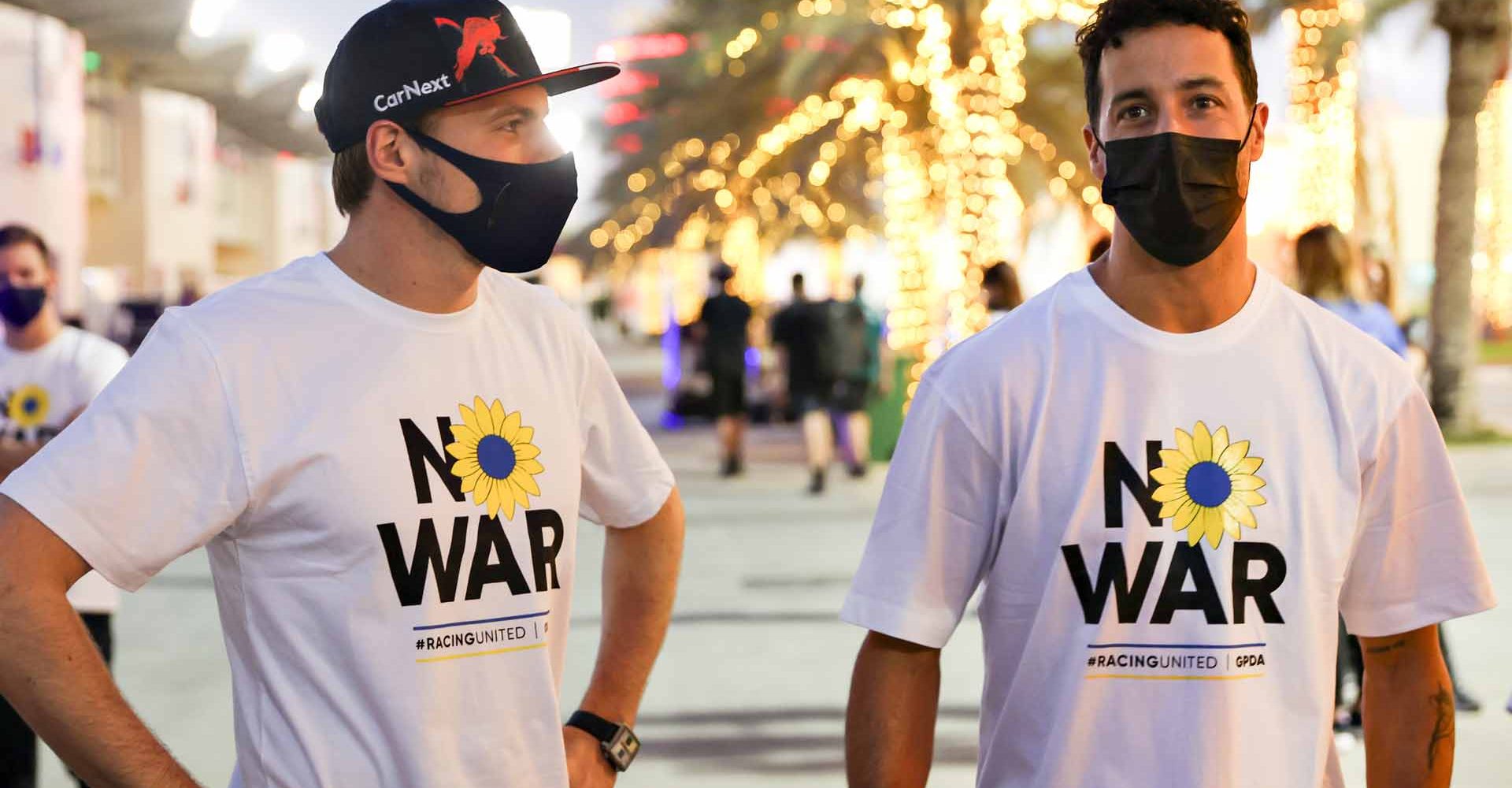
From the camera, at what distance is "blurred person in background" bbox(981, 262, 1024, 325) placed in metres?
9.91

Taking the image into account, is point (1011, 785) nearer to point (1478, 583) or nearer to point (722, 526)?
point (1478, 583)

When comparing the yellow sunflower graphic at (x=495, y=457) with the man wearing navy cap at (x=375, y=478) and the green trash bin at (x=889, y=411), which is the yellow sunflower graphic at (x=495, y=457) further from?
the green trash bin at (x=889, y=411)

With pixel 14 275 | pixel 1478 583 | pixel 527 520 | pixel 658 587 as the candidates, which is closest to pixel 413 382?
pixel 527 520

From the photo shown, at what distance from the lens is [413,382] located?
103 inches

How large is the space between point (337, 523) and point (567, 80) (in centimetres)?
84

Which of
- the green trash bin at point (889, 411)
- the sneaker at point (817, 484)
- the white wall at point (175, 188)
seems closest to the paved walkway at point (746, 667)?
the sneaker at point (817, 484)

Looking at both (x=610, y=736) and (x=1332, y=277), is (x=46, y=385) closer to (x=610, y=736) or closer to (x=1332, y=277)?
(x=610, y=736)

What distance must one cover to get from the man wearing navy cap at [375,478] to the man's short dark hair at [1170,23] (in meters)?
0.83

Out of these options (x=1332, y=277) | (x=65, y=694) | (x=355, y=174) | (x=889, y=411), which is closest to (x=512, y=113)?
(x=355, y=174)

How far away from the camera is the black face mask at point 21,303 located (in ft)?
18.3

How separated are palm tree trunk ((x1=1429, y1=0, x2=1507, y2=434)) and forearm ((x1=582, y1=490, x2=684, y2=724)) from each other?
1801 cm

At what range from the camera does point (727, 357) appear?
17406mm

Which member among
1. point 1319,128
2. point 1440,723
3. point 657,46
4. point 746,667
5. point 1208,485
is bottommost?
point 746,667

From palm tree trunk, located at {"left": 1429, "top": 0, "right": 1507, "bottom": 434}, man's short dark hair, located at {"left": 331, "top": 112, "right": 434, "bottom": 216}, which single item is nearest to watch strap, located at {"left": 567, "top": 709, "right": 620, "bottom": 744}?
man's short dark hair, located at {"left": 331, "top": 112, "right": 434, "bottom": 216}
